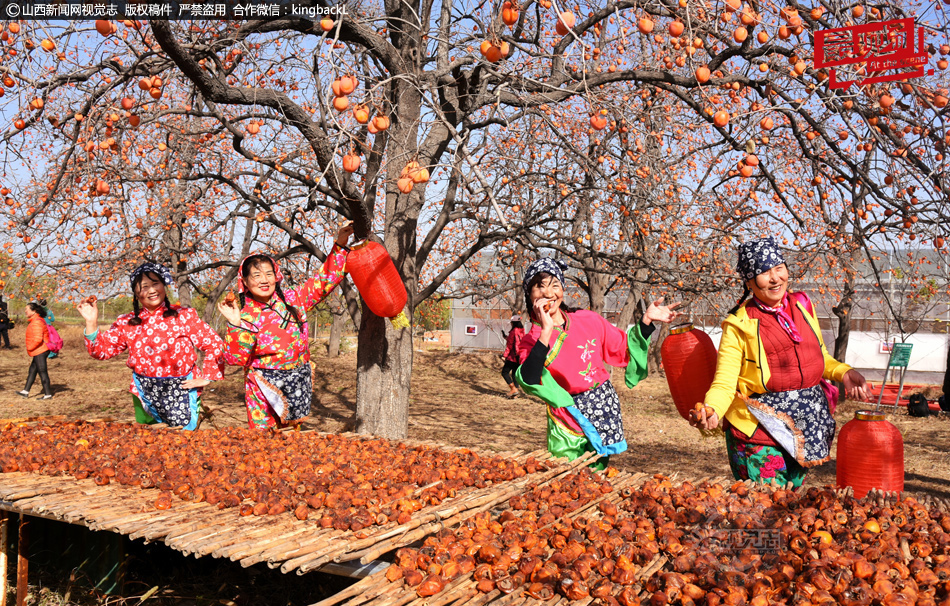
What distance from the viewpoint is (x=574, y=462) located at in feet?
8.64

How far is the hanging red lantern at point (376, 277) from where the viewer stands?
139 inches

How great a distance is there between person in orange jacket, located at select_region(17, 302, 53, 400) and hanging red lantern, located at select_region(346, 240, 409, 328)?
7.66 metres

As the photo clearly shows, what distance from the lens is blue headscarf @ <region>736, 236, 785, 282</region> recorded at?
256 cm

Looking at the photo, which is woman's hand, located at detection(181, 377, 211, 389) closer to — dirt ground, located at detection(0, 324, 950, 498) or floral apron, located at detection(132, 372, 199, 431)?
floral apron, located at detection(132, 372, 199, 431)

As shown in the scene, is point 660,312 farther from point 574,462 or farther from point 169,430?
point 169,430

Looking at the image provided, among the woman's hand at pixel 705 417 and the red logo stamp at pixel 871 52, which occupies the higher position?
the red logo stamp at pixel 871 52

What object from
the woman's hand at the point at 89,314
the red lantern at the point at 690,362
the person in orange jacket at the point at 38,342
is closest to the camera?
the red lantern at the point at 690,362

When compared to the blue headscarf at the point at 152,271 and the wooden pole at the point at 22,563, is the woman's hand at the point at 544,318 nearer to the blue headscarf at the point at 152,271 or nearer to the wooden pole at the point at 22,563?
the blue headscarf at the point at 152,271

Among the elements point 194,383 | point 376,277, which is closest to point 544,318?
point 376,277

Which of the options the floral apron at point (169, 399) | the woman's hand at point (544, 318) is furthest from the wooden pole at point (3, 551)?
the woman's hand at point (544, 318)

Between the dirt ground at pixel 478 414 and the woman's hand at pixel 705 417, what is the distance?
214 cm

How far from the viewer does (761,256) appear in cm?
256

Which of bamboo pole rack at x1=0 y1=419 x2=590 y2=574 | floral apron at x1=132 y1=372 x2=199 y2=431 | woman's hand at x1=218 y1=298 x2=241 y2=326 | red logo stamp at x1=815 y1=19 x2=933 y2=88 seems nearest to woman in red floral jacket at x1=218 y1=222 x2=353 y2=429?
woman's hand at x1=218 y1=298 x2=241 y2=326

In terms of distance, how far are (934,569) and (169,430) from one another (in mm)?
3187
